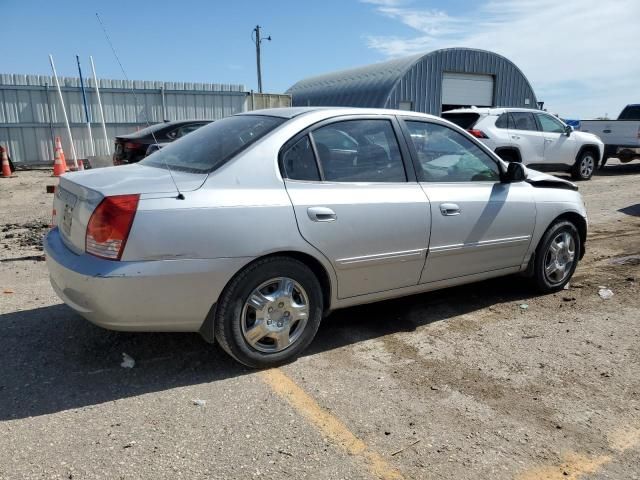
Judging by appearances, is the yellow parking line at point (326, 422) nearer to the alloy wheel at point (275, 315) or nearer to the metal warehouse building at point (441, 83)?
the alloy wheel at point (275, 315)

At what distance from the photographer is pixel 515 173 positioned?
446 cm

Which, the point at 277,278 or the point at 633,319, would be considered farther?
the point at 633,319

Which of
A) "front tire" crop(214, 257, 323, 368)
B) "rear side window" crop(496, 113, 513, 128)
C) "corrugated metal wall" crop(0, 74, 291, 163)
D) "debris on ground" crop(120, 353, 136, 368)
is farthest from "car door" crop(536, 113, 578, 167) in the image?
"debris on ground" crop(120, 353, 136, 368)

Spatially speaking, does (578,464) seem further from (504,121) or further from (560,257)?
(504,121)

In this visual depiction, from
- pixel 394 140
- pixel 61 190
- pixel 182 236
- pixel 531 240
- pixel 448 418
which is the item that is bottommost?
pixel 448 418

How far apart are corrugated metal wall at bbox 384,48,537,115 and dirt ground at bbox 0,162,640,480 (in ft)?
66.4

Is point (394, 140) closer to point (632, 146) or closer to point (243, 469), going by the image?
point (243, 469)

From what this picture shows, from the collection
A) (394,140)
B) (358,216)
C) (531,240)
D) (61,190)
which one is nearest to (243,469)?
(358,216)

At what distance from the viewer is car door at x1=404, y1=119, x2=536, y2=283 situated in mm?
4055

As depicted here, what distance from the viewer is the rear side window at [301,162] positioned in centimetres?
348

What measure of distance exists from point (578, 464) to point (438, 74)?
23788mm

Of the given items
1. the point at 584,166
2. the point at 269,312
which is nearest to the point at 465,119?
the point at 584,166

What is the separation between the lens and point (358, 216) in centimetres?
359

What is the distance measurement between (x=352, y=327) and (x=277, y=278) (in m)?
1.12
